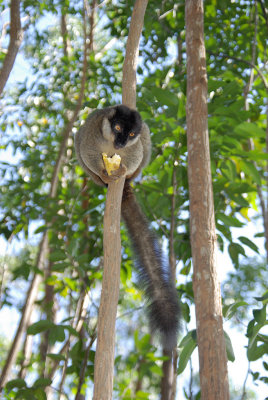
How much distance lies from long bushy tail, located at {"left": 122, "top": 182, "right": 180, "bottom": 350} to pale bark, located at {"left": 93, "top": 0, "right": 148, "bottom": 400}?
0.71 m

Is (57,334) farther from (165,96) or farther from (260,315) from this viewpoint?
(165,96)

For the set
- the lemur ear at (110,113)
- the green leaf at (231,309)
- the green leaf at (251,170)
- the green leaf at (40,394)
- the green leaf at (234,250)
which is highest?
the lemur ear at (110,113)

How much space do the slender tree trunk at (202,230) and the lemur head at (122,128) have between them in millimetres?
659

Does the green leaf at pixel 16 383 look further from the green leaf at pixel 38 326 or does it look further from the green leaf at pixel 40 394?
the green leaf at pixel 38 326

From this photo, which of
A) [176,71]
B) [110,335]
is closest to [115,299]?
[110,335]

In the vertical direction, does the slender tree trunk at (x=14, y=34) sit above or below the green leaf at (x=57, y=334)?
above

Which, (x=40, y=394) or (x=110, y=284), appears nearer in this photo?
(x=110, y=284)

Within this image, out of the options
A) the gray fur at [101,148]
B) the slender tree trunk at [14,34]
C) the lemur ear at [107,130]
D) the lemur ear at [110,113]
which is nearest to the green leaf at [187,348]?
the gray fur at [101,148]

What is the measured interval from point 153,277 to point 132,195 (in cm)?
101

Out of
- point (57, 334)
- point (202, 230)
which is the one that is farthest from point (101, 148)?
point (57, 334)

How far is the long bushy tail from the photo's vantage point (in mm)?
2758

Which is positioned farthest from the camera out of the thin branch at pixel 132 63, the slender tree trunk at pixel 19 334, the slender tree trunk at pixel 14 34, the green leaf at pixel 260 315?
the slender tree trunk at pixel 19 334

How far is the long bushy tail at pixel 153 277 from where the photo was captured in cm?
276

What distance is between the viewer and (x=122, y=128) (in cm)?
375
